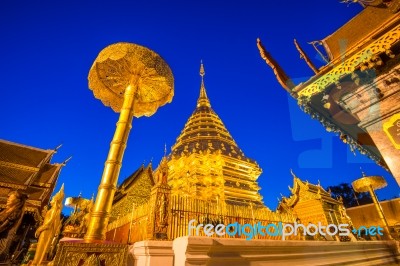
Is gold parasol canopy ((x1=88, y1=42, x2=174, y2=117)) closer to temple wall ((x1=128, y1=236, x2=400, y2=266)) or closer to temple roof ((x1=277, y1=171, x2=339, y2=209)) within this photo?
temple wall ((x1=128, y1=236, x2=400, y2=266))

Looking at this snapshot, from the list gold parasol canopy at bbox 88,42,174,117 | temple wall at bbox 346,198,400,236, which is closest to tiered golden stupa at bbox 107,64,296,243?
gold parasol canopy at bbox 88,42,174,117

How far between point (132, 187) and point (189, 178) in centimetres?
639

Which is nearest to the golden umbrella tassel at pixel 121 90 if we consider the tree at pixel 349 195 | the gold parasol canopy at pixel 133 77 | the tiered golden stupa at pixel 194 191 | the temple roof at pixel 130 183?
the gold parasol canopy at pixel 133 77

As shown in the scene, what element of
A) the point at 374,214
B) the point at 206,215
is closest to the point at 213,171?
the point at 206,215

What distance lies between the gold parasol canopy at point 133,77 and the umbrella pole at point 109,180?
580 mm

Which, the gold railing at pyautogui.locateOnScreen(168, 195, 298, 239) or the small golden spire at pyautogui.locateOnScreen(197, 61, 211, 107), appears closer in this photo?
the gold railing at pyautogui.locateOnScreen(168, 195, 298, 239)

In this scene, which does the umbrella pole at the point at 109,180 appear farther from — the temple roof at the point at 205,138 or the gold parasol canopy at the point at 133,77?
the temple roof at the point at 205,138

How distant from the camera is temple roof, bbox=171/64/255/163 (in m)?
21.2

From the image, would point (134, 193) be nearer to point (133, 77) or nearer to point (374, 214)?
point (133, 77)

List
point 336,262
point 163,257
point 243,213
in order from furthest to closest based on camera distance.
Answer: point 243,213
point 336,262
point 163,257

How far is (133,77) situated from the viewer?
13.4 ft

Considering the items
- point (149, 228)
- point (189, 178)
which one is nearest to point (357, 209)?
point (189, 178)

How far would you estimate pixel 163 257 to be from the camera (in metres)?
2.38

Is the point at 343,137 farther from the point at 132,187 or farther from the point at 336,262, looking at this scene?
the point at 132,187
